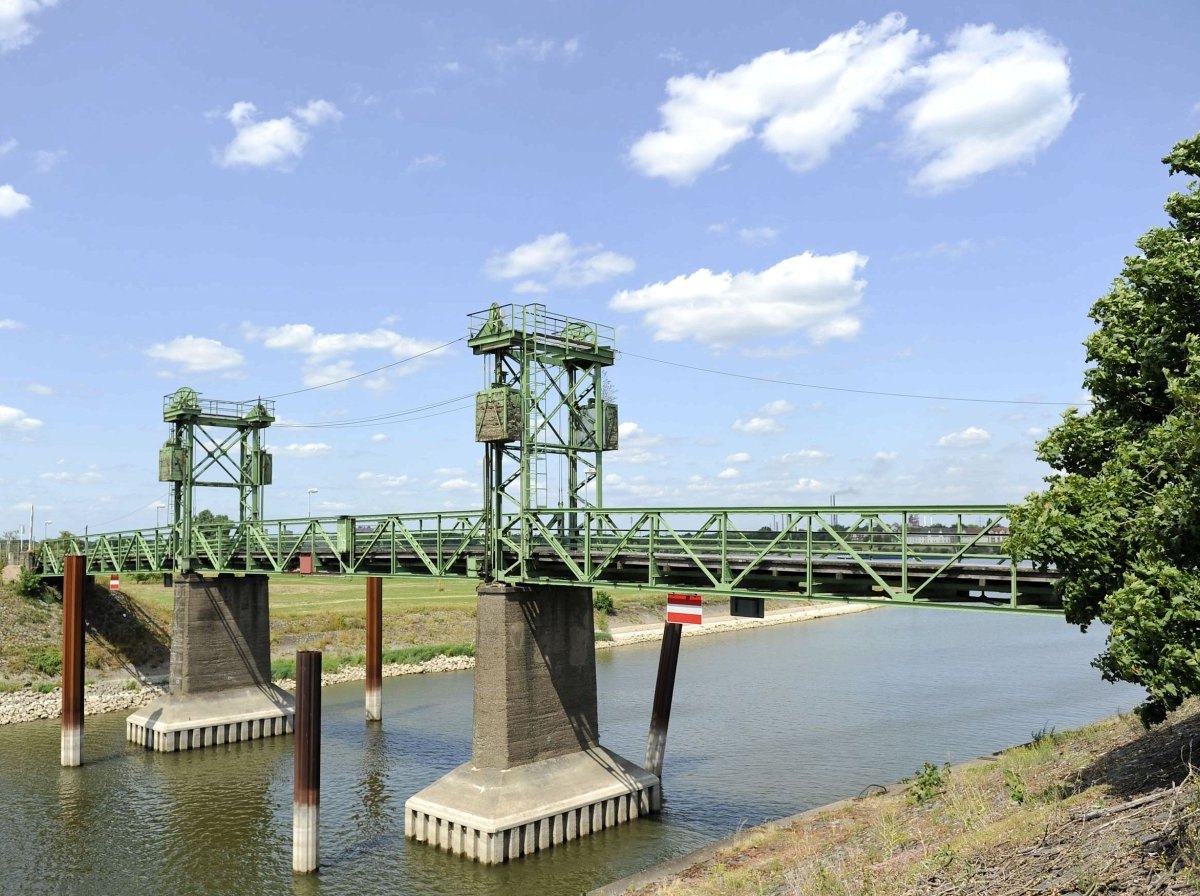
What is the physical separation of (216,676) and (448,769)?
13105mm

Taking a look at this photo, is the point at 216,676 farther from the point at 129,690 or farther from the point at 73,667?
the point at 129,690

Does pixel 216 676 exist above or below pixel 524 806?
above

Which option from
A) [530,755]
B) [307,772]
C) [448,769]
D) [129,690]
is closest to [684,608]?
[530,755]

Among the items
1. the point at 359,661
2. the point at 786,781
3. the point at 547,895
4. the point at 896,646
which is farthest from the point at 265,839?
the point at 896,646

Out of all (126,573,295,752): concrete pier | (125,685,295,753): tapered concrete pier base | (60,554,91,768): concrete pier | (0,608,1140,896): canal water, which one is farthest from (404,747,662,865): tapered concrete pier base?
(60,554,91,768): concrete pier

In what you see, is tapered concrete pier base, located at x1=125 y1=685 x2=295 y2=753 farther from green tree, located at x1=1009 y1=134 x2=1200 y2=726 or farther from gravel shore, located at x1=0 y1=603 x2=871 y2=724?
green tree, located at x1=1009 y1=134 x2=1200 y2=726

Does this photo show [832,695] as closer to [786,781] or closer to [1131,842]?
[786,781]

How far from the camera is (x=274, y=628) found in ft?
193

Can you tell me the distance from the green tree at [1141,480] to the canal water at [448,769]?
601 inches

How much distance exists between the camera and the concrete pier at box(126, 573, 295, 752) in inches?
1542

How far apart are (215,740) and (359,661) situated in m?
18.0

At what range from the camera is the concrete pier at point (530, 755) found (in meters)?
25.4

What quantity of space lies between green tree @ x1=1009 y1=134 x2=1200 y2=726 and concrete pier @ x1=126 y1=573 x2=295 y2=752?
117 ft

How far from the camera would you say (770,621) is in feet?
298
